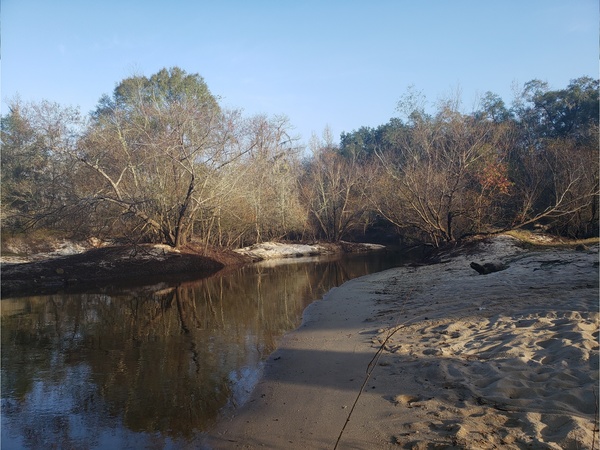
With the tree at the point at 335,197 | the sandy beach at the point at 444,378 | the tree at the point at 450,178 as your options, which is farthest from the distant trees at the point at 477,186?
the sandy beach at the point at 444,378

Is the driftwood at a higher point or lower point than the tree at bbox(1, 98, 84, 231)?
lower

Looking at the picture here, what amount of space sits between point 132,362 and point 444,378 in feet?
16.7

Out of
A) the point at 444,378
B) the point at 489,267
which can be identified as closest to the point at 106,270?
the point at 489,267

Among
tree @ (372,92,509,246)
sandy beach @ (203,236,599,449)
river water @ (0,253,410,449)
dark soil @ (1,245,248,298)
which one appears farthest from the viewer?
tree @ (372,92,509,246)

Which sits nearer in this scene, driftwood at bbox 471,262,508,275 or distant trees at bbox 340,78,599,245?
driftwood at bbox 471,262,508,275

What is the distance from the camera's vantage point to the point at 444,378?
5.08 m

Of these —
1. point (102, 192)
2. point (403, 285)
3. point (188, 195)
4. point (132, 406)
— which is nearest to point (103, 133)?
point (102, 192)

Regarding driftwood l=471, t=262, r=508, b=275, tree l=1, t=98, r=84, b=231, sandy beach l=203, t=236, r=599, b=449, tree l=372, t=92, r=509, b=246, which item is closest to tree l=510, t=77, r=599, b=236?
tree l=372, t=92, r=509, b=246

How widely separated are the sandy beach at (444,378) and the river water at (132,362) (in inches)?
23.8

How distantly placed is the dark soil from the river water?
2655 millimetres

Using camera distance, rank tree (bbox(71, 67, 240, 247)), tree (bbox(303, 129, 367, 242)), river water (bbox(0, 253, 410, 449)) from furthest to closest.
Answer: tree (bbox(303, 129, 367, 242)) < tree (bbox(71, 67, 240, 247)) < river water (bbox(0, 253, 410, 449))

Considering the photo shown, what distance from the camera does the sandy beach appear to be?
389 cm

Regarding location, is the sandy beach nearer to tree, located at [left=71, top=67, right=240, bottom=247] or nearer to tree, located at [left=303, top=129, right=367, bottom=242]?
tree, located at [left=71, top=67, right=240, bottom=247]

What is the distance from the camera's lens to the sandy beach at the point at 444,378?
3.89m
